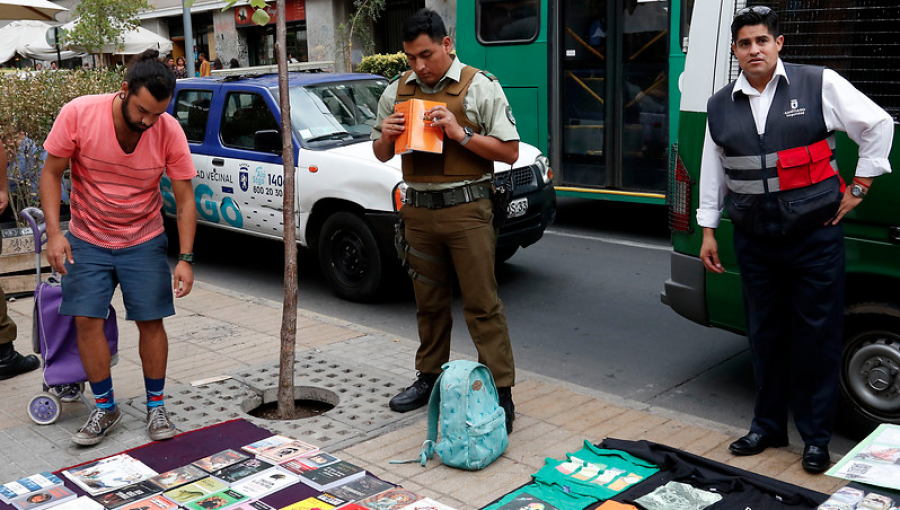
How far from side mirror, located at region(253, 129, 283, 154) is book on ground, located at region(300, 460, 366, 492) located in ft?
12.8

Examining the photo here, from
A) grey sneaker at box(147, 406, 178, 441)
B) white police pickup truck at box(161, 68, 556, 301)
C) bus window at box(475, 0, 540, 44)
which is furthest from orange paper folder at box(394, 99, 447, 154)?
bus window at box(475, 0, 540, 44)

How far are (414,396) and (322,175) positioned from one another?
3.00m

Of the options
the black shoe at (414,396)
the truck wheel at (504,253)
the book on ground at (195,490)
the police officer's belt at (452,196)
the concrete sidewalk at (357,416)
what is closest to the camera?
the book on ground at (195,490)

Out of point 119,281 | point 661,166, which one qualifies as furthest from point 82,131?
point 661,166

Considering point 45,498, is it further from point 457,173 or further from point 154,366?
point 457,173

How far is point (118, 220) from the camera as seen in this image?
434 centimetres

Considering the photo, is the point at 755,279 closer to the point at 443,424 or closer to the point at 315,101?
the point at 443,424

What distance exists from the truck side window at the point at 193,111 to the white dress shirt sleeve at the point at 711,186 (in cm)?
553

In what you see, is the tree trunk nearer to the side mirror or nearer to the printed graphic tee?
the printed graphic tee

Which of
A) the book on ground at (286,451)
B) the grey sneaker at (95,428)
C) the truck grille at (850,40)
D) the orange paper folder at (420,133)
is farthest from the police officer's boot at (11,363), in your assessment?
the truck grille at (850,40)

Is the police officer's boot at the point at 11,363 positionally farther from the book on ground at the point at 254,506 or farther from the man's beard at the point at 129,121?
the book on ground at the point at 254,506

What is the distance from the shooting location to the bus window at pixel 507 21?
10180mm

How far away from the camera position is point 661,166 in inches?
374

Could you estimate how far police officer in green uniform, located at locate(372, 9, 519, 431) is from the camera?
4.32 metres
